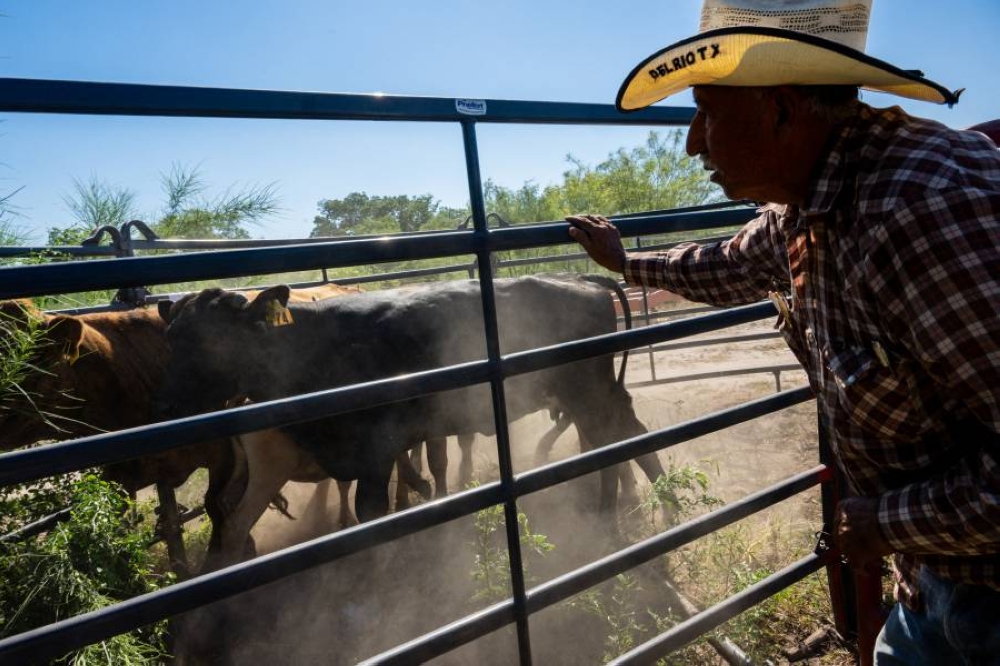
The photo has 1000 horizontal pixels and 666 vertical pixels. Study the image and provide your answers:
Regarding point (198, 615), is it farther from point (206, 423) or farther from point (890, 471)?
point (890, 471)

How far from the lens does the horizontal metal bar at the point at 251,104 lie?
115cm

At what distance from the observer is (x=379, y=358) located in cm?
437

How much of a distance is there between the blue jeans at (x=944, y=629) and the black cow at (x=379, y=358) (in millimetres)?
3103

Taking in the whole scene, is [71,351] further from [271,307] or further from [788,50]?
[788,50]

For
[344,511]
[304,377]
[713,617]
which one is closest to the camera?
[713,617]

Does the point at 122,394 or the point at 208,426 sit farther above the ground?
the point at 208,426

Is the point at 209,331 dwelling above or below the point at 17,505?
above

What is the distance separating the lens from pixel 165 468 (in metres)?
4.20

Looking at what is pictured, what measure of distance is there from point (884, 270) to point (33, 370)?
376cm

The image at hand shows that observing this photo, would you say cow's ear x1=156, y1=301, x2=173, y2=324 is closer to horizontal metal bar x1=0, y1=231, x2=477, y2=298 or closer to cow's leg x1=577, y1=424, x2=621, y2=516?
cow's leg x1=577, y1=424, x2=621, y2=516

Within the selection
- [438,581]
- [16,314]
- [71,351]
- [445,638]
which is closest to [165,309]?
[71,351]

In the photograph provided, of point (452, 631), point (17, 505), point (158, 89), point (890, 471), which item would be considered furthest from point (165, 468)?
point (890, 471)

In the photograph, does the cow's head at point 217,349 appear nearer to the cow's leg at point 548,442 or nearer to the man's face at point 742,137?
the cow's leg at point 548,442

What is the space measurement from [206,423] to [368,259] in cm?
52
